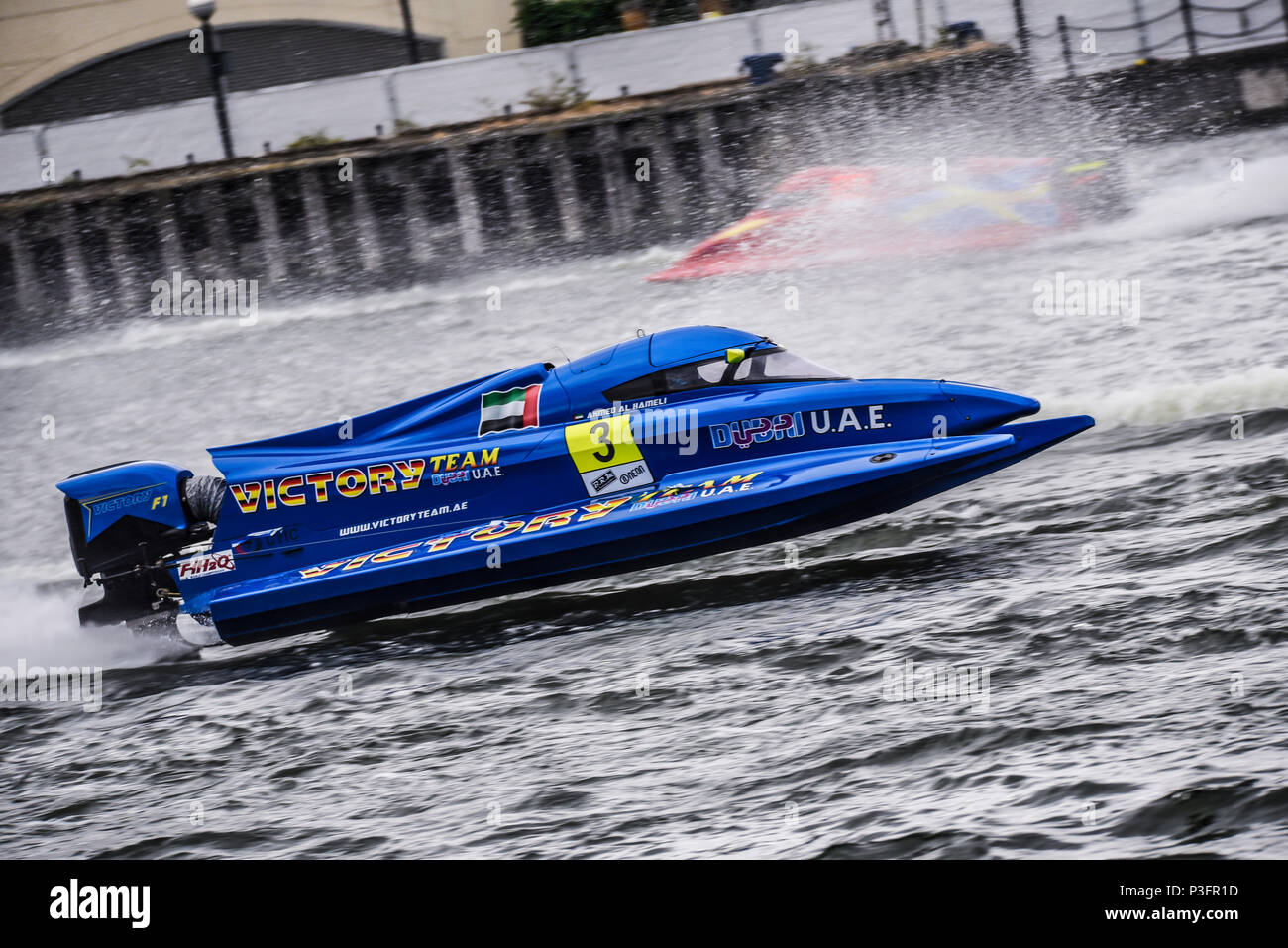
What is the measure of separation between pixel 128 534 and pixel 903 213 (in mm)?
11547

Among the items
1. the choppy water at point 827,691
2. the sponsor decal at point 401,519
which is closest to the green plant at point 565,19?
the choppy water at point 827,691

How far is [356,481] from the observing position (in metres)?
8.63

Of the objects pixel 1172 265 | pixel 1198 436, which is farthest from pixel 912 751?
pixel 1172 265

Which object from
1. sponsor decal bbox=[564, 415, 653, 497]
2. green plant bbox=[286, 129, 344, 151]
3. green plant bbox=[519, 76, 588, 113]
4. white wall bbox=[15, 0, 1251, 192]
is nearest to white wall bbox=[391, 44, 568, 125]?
white wall bbox=[15, 0, 1251, 192]

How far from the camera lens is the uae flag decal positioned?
8.63 meters

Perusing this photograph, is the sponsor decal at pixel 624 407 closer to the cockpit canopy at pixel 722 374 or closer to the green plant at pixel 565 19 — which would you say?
the cockpit canopy at pixel 722 374

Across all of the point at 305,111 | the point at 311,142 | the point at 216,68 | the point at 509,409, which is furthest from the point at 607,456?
the point at 305,111

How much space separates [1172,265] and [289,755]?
1167 cm

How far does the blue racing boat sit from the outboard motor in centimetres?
1

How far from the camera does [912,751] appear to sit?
5.86 m

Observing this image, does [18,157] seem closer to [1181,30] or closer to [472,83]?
[472,83]

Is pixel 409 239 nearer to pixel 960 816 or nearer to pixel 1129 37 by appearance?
pixel 1129 37

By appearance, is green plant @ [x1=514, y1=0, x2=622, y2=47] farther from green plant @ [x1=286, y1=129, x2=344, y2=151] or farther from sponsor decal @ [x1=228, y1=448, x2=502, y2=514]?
sponsor decal @ [x1=228, y1=448, x2=502, y2=514]

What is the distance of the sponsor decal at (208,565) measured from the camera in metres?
8.73
